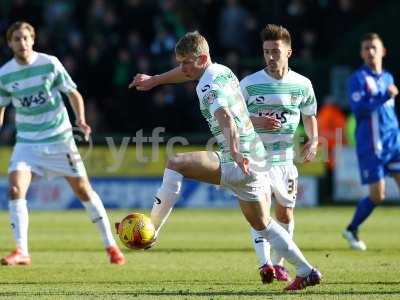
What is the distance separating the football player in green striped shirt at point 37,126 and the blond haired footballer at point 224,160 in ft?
8.72

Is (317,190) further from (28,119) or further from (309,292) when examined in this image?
(309,292)

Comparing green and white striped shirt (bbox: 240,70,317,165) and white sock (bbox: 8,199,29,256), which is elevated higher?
green and white striped shirt (bbox: 240,70,317,165)

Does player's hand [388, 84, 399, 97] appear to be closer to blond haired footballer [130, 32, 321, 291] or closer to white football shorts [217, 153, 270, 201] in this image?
blond haired footballer [130, 32, 321, 291]

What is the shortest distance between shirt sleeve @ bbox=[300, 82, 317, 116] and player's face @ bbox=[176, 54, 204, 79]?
5.41 feet

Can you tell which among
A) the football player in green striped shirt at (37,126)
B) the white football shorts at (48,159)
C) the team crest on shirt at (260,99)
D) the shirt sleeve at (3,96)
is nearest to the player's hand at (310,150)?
the team crest on shirt at (260,99)

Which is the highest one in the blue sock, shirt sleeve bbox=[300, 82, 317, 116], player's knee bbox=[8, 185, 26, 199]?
shirt sleeve bbox=[300, 82, 317, 116]

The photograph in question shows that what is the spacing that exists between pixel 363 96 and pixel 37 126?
3994 mm

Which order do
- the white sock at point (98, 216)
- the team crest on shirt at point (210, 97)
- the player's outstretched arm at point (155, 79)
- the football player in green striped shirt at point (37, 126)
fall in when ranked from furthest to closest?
the white sock at point (98, 216)
the football player in green striped shirt at point (37, 126)
the player's outstretched arm at point (155, 79)
the team crest on shirt at point (210, 97)

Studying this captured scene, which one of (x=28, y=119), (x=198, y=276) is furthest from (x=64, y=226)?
(x=198, y=276)

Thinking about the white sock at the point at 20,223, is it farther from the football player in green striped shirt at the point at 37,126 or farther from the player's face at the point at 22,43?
the player's face at the point at 22,43

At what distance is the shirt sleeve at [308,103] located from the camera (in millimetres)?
9828

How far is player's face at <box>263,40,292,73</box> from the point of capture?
31.1 feet

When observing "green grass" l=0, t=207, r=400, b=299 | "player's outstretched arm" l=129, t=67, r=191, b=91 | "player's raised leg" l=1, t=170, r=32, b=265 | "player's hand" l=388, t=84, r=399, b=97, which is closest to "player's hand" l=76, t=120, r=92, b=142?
"player's raised leg" l=1, t=170, r=32, b=265

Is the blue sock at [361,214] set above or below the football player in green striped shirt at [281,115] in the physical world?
below
